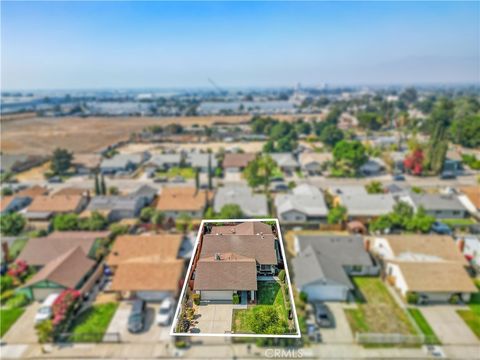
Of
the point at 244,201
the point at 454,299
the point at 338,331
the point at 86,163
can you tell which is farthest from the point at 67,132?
the point at 454,299

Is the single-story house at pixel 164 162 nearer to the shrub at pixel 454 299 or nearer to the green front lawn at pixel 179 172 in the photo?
the green front lawn at pixel 179 172

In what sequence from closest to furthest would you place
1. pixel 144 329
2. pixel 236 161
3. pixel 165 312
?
pixel 144 329 → pixel 165 312 → pixel 236 161

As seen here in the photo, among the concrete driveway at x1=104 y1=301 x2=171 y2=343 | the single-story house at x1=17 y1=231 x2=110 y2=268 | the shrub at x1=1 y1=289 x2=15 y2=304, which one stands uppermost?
the single-story house at x1=17 y1=231 x2=110 y2=268

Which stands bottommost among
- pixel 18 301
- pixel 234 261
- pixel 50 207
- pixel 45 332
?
pixel 18 301

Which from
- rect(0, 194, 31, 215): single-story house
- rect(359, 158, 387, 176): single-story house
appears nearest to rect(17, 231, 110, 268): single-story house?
rect(0, 194, 31, 215): single-story house

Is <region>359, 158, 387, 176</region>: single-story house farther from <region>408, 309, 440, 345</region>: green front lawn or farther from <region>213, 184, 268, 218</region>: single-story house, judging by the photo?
<region>408, 309, 440, 345</region>: green front lawn

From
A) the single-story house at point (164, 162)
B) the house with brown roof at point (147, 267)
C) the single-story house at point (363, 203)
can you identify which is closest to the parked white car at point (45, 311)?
the house with brown roof at point (147, 267)

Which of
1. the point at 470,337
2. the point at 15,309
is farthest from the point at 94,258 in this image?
the point at 470,337

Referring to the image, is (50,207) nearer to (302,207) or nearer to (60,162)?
(60,162)
